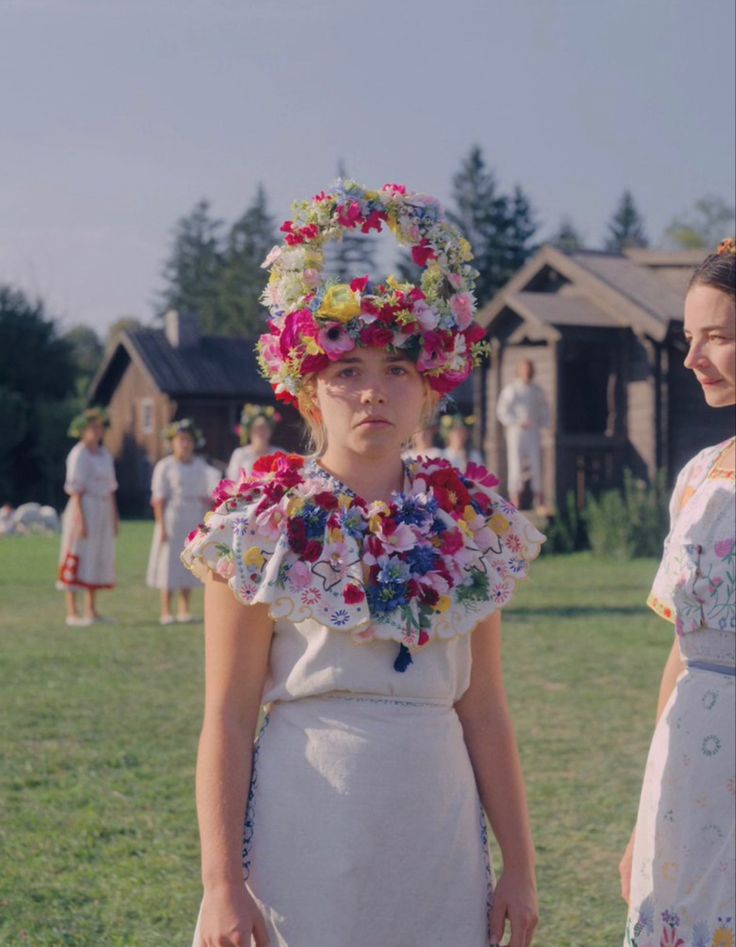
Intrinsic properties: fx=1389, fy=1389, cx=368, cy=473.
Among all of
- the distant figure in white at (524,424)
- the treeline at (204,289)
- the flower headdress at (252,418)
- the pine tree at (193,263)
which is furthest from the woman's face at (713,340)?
the pine tree at (193,263)

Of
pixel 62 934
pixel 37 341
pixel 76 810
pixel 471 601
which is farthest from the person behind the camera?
pixel 37 341

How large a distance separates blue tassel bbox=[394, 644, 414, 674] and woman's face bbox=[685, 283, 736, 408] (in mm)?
870

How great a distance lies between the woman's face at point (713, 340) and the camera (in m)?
2.94

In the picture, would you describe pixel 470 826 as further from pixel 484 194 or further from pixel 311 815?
pixel 484 194

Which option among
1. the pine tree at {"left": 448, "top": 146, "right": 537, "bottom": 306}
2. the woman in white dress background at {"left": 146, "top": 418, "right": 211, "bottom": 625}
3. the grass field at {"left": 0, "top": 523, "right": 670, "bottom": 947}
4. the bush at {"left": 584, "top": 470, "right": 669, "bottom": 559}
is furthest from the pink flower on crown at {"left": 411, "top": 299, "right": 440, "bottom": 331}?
the pine tree at {"left": 448, "top": 146, "right": 537, "bottom": 306}

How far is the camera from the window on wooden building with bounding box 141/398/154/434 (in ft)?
164

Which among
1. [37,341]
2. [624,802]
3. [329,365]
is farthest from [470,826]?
[37,341]

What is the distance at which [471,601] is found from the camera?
8.87 feet

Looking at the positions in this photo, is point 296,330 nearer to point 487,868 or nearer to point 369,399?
point 369,399

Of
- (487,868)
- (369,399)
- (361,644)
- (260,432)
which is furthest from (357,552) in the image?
→ (260,432)

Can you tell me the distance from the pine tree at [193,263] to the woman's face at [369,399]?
9689 centimetres

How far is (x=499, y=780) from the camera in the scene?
2.71 m

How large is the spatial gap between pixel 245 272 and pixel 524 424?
232ft

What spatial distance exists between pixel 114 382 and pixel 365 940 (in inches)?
2039
